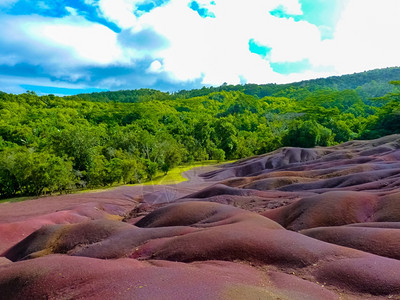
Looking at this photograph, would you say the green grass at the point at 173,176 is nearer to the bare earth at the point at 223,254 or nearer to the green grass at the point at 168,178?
the green grass at the point at 168,178

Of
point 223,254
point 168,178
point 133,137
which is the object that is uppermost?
point 133,137

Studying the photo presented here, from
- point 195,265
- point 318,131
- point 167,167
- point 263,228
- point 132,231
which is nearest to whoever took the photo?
point 195,265

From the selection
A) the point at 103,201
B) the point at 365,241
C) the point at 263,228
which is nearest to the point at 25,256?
the point at 263,228

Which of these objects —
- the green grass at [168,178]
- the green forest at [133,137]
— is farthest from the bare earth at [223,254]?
the green forest at [133,137]

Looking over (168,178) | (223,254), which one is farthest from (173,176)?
(223,254)

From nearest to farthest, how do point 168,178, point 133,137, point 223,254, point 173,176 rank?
point 223,254, point 168,178, point 173,176, point 133,137

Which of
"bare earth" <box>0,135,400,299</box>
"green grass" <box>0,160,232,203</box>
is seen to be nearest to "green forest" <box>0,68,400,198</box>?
"green grass" <box>0,160,232,203</box>

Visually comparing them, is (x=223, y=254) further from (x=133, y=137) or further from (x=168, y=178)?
(x=133, y=137)

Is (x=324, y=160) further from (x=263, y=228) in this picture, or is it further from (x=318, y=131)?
(x=263, y=228)
